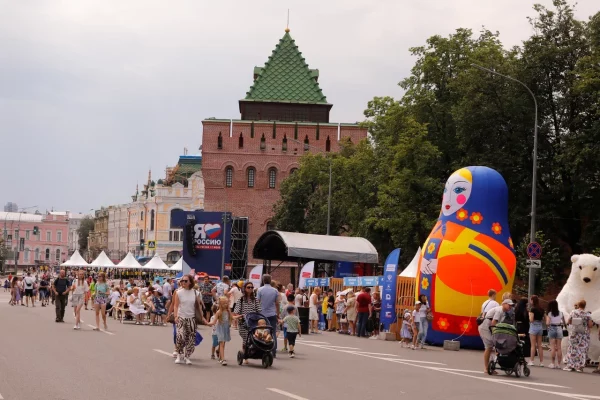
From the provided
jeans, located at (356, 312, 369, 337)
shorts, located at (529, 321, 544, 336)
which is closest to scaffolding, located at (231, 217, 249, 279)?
jeans, located at (356, 312, 369, 337)

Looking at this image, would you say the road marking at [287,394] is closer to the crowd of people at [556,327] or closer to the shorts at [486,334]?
the shorts at [486,334]

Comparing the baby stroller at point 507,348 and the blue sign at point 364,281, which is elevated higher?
the blue sign at point 364,281

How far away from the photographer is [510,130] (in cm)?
4756

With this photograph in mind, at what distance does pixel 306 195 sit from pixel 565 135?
115 ft

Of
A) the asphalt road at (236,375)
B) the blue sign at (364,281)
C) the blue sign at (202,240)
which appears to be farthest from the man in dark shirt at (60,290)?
the blue sign at (202,240)

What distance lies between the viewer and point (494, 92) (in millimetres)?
46719

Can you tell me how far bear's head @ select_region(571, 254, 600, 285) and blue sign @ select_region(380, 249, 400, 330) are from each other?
8.04 metres

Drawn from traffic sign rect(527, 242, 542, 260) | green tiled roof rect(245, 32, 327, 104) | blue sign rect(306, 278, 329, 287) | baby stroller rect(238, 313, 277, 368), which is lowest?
baby stroller rect(238, 313, 277, 368)

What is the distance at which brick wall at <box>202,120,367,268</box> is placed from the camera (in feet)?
297

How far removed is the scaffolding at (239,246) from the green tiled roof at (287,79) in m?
35.9

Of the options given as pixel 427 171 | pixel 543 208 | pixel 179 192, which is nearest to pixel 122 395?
pixel 543 208

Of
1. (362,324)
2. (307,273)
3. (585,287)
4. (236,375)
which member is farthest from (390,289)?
(236,375)

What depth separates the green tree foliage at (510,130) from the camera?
145 feet

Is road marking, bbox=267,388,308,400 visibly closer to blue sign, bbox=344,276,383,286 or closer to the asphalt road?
the asphalt road
